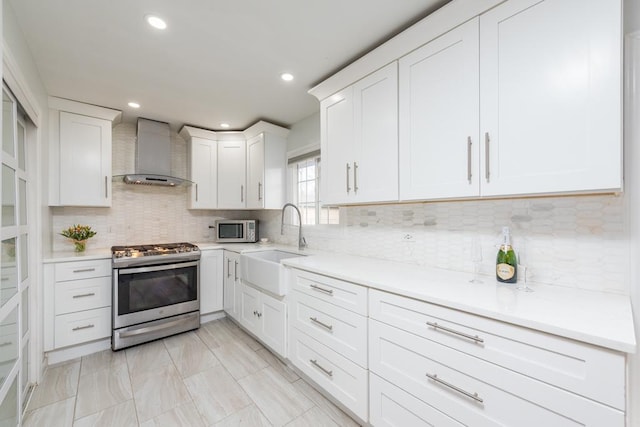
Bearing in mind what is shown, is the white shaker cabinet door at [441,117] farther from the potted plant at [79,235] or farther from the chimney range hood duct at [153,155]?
the potted plant at [79,235]

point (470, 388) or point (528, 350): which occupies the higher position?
point (528, 350)

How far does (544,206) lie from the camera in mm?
1360

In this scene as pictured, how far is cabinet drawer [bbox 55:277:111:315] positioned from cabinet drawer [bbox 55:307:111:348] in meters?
0.05

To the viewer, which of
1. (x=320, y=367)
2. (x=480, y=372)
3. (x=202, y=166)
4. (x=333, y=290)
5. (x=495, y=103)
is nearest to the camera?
(x=480, y=372)

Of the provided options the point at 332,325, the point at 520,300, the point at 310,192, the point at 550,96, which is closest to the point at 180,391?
the point at 332,325

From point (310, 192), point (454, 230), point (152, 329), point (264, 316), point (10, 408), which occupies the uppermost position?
point (310, 192)

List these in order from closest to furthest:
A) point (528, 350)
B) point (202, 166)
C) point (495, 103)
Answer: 1. point (528, 350)
2. point (495, 103)
3. point (202, 166)

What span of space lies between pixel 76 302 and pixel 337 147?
270 centimetres

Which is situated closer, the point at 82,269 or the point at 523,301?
the point at 523,301

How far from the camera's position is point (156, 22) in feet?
5.08

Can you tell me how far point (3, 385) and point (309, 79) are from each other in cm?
265

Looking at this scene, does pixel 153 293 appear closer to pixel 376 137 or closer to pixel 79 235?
pixel 79 235

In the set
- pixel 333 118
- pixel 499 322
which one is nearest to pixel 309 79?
pixel 333 118

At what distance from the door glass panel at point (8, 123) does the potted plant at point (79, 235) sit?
137 cm
